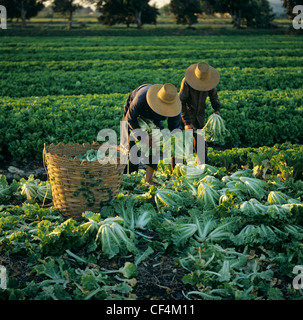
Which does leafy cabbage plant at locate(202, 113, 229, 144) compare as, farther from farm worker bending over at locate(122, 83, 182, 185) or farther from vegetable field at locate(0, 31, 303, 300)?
farm worker bending over at locate(122, 83, 182, 185)

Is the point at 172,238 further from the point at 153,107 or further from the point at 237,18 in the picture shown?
the point at 237,18

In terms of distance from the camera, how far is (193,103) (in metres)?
5.64

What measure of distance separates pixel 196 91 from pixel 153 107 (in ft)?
4.44

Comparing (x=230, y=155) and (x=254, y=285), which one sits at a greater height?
(x=230, y=155)

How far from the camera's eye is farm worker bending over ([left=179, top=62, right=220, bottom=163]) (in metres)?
5.32

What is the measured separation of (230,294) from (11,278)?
1.91 metres

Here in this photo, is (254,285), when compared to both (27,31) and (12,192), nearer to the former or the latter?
(12,192)

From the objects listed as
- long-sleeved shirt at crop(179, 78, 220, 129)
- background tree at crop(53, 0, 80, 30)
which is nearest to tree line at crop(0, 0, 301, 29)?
background tree at crop(53, 0, 80, 30)

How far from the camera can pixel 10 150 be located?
7215 millimetres

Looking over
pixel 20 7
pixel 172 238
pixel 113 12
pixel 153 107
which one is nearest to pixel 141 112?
pixel 153 107

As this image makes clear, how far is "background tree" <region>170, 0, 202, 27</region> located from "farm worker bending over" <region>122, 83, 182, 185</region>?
52389 mm

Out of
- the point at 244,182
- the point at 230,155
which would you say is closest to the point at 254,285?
the point at 244,182

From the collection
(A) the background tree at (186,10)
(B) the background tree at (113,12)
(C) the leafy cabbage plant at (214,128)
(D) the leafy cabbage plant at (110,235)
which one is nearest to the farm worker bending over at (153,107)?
(C) the leafy cabbage plant at (214,128)
